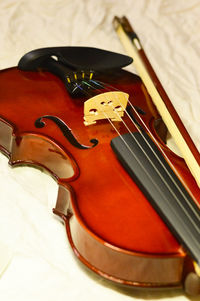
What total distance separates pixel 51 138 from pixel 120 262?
0.41 m

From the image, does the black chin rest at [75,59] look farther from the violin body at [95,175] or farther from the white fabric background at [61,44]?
the white fabric background at [61,44]

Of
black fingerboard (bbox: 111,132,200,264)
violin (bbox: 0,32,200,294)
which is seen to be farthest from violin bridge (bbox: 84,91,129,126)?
black fingerboard (bbox: 111,132,200,264)

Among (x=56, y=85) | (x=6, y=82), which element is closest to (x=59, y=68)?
(x=56, y=85)

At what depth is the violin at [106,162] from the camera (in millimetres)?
935

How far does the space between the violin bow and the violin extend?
0.07 feet

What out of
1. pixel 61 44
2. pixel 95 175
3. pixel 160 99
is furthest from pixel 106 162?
pixel 61 44

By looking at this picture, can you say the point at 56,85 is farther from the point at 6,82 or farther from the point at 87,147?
the point at 87,147

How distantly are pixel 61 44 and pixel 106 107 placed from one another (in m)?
0.72

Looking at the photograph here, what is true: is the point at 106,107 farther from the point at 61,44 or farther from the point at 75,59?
the point at 61,44

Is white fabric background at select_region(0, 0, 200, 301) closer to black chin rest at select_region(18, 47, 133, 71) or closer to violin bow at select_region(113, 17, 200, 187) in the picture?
violin bow at select_region(113, 17, 200, 187)

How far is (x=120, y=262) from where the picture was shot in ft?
3.09

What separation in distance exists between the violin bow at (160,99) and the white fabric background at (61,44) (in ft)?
0.26

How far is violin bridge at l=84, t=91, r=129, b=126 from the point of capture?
4.06ft

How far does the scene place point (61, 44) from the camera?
187 cm
